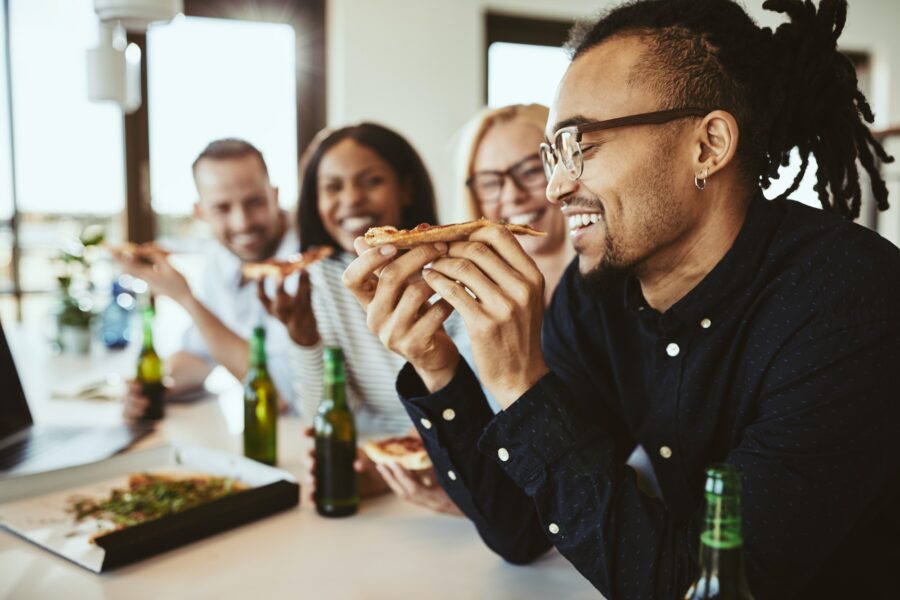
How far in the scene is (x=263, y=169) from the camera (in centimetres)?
271

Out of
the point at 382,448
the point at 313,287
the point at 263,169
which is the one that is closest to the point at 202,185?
the point at 263,169

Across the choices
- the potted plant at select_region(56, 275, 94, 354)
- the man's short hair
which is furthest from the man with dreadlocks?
the potted plant at select_region(56, 275, 94, 354)

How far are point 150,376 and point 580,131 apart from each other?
4.71ft

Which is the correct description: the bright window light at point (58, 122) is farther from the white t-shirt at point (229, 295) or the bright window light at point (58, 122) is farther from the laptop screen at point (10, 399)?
the laptop screen at point (10, 399)

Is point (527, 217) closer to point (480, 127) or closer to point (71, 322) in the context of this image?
point (480, 127)

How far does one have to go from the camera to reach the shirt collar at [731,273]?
1150mm

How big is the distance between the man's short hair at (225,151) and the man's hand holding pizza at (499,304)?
1.77 metres

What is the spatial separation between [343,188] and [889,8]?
625 cm

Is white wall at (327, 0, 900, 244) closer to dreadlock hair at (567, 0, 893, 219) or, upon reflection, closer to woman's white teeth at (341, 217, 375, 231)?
woman's white teeth at (341, 217, 375, 231)

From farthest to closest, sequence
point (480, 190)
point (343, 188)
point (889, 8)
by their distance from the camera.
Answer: point (889, 8)
point (480, 190)
point (343, 188)

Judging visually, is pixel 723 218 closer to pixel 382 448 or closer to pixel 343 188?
pixel 382 448

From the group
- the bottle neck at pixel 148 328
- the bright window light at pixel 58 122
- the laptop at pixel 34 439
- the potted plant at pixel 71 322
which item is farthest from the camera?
the bright window light at pixel 58 122

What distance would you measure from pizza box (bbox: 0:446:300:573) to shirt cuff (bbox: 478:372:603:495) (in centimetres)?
50

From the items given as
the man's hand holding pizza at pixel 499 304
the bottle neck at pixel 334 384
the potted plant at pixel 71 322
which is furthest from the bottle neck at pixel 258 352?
the potted plant at pixel 71 322
